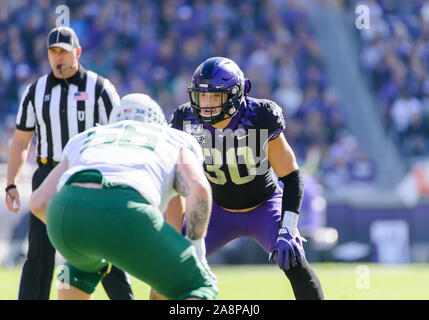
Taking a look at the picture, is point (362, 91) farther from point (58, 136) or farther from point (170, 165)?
point (170, 165)

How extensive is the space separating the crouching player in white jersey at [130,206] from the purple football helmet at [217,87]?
756 millimetres

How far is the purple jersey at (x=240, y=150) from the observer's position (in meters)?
4.76

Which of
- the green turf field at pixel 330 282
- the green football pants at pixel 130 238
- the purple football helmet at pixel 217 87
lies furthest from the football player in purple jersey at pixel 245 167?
the green turf field at pixel 330 282

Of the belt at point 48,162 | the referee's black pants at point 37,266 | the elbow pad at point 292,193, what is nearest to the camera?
the elbow pad at point 292,193

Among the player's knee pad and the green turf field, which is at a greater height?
the green turf field

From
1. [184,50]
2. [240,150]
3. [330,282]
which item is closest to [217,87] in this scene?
[240,150]

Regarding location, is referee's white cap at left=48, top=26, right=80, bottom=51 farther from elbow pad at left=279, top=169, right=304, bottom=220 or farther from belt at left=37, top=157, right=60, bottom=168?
elbow pad at left=279, top=169, right=304, bottom=220

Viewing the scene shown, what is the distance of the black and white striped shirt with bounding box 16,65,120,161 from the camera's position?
5.59 metres

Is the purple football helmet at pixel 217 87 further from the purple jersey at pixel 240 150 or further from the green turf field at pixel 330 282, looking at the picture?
the green turf field at pixel 330 282

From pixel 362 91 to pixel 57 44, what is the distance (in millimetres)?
8723

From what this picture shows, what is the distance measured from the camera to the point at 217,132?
491cm

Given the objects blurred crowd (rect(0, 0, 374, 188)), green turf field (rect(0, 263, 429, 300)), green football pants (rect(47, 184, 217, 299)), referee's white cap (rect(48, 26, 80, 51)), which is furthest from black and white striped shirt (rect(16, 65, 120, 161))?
blurred crowd (rect(0, 0, 374, 188))

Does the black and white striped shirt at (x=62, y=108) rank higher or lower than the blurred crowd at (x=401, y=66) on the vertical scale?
lower
